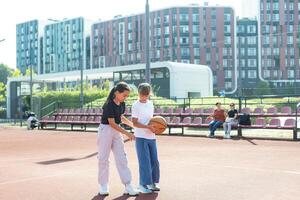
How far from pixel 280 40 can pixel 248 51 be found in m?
8.11

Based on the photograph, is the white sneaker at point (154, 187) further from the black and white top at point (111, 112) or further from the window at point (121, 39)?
the window at point (121, 39)

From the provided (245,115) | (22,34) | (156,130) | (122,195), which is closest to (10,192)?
(122,195)

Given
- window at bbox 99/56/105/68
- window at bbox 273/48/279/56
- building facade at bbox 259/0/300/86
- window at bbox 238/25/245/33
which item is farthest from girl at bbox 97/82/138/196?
window at bbox 99/56/105/68

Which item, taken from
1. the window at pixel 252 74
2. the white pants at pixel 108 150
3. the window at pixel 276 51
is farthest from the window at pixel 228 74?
the white pants at pixel 108 150

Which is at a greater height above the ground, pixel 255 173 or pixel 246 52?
pixel 246 52

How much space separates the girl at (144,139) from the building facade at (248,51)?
4176 inches

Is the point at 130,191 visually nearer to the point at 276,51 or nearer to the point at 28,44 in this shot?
the point at 276,51

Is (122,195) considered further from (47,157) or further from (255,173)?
(47,157)

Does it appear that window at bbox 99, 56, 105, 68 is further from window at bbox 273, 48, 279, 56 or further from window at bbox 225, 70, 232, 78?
window at bbox 273, 48, 279, 56

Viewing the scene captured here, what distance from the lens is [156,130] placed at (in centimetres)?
688

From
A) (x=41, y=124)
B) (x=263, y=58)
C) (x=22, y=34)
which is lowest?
(x=41, y=124)

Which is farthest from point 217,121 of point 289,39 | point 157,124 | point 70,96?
point 289,39

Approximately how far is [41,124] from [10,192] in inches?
888

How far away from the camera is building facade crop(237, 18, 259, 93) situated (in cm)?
11156
